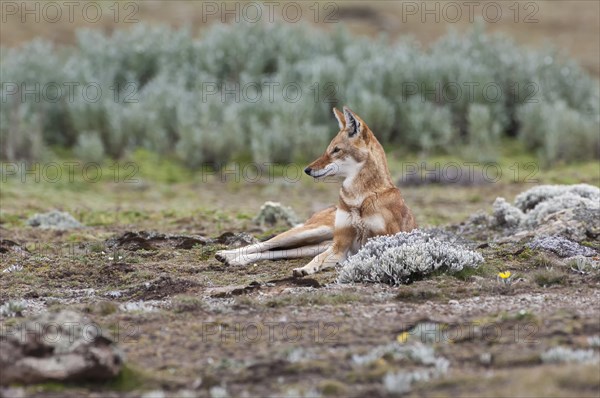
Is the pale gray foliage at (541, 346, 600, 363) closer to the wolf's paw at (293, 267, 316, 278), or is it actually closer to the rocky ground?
the rocky ground

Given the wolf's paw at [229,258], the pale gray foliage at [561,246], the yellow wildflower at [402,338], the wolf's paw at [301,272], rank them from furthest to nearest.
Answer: the wolf's paw at [229,258]
the pale gray foliage at [561,246]
the wolf's paw at [301,272]
the yellow wildflower at [402,338]

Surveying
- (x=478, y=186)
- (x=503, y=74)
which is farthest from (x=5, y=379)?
(x=503, y=74)

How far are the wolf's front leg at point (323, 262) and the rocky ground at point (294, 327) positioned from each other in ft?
0.47

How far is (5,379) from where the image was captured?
237 inches

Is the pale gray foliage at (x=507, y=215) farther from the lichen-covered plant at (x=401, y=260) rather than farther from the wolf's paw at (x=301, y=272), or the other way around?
the wolf's paw at (x=301, y=272)

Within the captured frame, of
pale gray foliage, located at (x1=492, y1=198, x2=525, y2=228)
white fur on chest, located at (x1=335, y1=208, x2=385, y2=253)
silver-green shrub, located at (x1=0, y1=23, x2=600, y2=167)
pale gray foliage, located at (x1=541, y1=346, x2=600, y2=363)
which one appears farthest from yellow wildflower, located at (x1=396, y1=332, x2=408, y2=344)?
silver-green shrub, located at (x1=0, y1=23, x2=600, y2=167)

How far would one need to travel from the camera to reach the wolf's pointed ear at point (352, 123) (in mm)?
9836

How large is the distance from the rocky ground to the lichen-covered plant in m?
0.13

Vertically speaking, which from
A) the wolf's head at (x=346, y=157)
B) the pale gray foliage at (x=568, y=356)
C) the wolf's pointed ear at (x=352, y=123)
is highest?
the wolf's pointed ear at (x=352, y=123)

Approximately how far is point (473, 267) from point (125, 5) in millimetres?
36048

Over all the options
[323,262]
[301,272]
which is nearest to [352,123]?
[323,262]

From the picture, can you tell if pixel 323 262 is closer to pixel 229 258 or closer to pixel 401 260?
pixel 401 260

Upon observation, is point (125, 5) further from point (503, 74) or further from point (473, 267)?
point (473, 267)

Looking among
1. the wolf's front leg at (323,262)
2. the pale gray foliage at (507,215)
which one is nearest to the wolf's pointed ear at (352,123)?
the wolf's front leg at (323,262)
